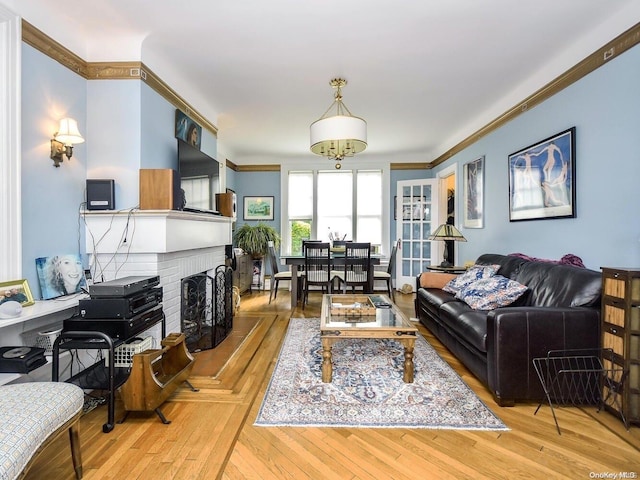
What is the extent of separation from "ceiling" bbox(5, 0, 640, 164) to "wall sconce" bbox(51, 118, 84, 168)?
63 cm

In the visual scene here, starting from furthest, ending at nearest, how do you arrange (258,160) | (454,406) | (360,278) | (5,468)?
(258,160) → (360,278) → (454,406) → (5,468)

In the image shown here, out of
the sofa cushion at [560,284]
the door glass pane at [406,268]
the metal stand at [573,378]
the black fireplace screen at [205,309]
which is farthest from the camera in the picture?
the door glass pane at [406,268]

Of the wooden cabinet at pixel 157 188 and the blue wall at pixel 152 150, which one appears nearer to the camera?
the blue wall at pixel 152 150

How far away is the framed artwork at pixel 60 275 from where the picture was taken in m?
2.26

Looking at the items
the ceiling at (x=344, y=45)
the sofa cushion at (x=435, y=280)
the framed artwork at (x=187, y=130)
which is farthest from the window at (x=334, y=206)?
the framed artwork at (x=187, y=130)

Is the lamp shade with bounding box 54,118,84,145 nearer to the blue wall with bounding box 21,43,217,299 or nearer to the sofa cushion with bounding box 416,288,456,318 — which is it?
the blue wall with bounding box 21,43,217,299

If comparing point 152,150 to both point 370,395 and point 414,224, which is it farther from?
point 414,224

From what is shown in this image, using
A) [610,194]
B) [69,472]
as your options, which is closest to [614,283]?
[610,194]

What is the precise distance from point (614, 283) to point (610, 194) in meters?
0.85

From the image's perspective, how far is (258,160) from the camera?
6.72 meters

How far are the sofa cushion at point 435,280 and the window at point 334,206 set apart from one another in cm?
266

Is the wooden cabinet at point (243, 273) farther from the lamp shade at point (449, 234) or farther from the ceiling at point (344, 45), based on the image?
the lamp shade at point (449, 234)

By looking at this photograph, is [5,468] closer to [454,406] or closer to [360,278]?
[454,406]

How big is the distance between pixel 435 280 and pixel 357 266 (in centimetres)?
116
